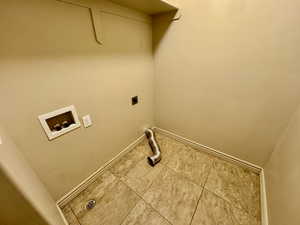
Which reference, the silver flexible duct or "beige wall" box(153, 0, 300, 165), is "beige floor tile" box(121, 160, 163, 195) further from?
"beige wall" box(153, 0, 300, 165)

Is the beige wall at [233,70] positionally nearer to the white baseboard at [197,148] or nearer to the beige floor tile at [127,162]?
the white baseboard at [197,148]

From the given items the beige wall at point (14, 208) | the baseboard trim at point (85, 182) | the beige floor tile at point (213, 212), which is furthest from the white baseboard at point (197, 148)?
the beige wall at point (14, 208)

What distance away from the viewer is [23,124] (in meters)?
0.77

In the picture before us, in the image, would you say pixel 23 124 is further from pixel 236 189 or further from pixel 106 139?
pixel 236 189

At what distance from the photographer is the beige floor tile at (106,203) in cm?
100

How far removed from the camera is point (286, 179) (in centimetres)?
82

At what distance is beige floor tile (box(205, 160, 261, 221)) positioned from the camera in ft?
3.49

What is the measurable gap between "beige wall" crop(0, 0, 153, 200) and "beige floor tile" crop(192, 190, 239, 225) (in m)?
1.04

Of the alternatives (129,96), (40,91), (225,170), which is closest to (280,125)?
(225,170)

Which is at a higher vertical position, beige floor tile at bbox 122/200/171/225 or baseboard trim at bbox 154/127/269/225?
baseboard trim at bbox 154/127/269/225

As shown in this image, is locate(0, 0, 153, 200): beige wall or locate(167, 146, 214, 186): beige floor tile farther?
locate(167, 146, 214, 186): beige floor tile

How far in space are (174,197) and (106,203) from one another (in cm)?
63

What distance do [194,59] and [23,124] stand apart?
1.53 meters

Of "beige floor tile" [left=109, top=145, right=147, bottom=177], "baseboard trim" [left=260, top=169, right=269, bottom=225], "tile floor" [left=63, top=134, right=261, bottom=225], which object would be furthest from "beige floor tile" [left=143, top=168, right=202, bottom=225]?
"baseboard trim" [left=260, top=169, right=269, bottom=225]
